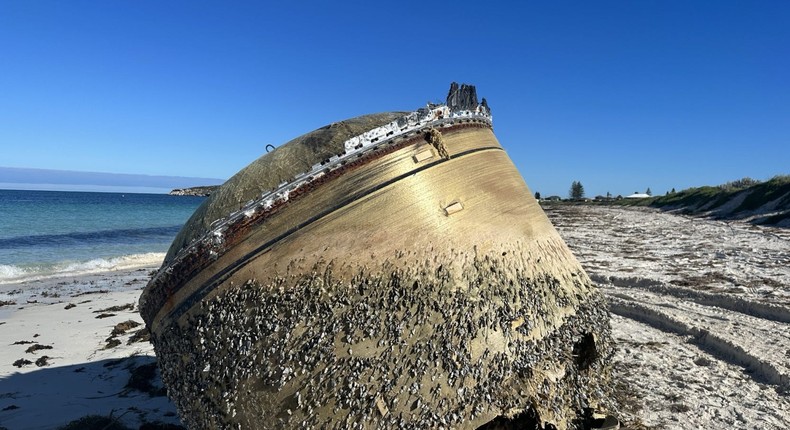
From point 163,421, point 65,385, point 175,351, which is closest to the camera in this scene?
point 175,351

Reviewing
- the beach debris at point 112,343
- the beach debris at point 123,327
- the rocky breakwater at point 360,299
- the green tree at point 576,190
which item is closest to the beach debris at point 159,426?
the rocky breakwater at point 360,299

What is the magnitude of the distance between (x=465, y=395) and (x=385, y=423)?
0.42 meters

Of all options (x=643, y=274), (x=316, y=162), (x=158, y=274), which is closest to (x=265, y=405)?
(x=158, y=274)

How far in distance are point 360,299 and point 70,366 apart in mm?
5963

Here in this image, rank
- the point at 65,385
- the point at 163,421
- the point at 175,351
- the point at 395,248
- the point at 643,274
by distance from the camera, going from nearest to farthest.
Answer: the point at 395,248 < the point at 175,351 < the point at 163,421 < the point at 65,385 < the point at 643,274

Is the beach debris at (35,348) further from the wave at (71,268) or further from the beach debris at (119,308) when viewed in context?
the wave at (71,268)

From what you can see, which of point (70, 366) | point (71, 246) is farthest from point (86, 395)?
point (71, 246)

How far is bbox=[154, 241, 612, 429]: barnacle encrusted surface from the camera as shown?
7.97 feet

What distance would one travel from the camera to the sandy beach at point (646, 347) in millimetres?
4477

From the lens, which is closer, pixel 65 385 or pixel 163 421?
pixel 163 421

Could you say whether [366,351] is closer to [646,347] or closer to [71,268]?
[646,347]

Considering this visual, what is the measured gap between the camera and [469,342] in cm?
254

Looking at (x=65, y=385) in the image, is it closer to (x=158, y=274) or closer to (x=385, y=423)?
(x=158, y=274)

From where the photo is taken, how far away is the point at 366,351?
2436 mm
